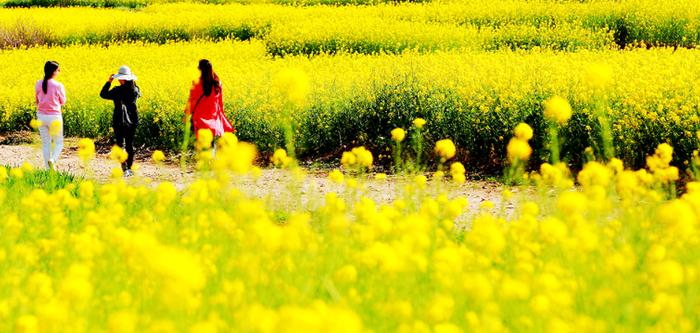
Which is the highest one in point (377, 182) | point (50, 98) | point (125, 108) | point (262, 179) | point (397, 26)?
point (397, 26)

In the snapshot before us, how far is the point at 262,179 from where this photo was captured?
11695 mm

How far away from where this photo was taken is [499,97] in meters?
12.2

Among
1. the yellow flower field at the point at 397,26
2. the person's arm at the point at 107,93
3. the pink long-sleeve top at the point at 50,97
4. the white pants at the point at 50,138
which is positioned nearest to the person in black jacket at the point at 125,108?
the person's arm at the point at 107,93

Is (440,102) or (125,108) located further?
(440,102)

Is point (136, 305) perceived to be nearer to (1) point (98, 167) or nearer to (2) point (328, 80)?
(1) point (98, 167)

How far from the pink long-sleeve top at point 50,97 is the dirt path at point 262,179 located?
0.62m

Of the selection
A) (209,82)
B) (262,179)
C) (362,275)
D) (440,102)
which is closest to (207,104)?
(209,82)

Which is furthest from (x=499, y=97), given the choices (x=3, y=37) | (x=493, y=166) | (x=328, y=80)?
(x=3, y=37)

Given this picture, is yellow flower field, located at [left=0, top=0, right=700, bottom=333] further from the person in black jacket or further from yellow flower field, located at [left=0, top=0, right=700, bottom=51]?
the person in black jacket

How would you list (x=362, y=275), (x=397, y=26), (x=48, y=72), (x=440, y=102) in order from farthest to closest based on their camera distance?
(x=397, y=26), (x=440, y=102), (x=48, y=72), (x=362, y=275)

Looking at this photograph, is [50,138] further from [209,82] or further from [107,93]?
[209,82]

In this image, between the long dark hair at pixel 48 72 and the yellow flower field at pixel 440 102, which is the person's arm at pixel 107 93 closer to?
the long dark hair at pixel 48 72

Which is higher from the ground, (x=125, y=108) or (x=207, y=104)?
(x=207, y=104)

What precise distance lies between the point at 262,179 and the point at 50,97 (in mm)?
2712
